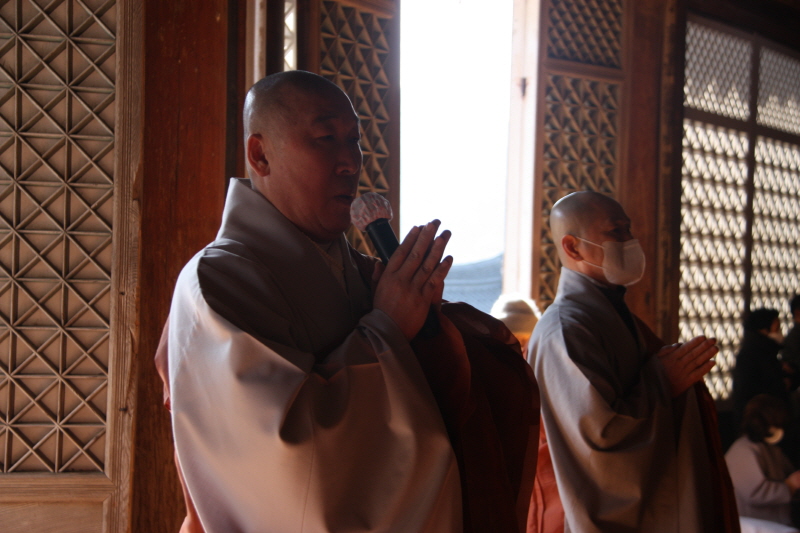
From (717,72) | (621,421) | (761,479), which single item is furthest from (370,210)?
(717,72)

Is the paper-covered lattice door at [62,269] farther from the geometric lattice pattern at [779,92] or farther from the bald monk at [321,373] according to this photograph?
the geometric lattice pattern at [779,92]

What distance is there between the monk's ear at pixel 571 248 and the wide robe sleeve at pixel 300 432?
1.61 m

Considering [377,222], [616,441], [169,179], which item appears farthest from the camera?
[169,179]

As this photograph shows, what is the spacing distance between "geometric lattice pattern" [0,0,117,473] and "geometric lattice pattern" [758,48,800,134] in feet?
16.4

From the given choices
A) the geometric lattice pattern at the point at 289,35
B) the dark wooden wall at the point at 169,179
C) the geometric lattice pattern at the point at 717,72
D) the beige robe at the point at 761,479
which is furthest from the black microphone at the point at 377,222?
the geometric lattice pattern at the point at 717,72

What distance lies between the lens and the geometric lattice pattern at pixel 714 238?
466 centimetres

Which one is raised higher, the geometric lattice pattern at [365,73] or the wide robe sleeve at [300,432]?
the geometric lattice pattern at [365,73]

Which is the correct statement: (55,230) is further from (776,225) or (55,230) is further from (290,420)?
(776,225)

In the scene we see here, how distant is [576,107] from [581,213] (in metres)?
Result: 1.92

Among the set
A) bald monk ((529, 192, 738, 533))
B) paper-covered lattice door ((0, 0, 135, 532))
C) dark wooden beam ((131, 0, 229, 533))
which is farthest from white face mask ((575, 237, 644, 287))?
paper-covered lattice door ((0, 0, 135, 532))

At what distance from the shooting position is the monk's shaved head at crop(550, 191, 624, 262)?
257cm

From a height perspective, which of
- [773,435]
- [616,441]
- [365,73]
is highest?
[365,73]

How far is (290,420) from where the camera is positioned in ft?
3.30

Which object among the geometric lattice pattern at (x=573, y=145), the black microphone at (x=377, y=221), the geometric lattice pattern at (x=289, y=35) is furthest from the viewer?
the geometric lattice pattern at (x=573, y=145)
